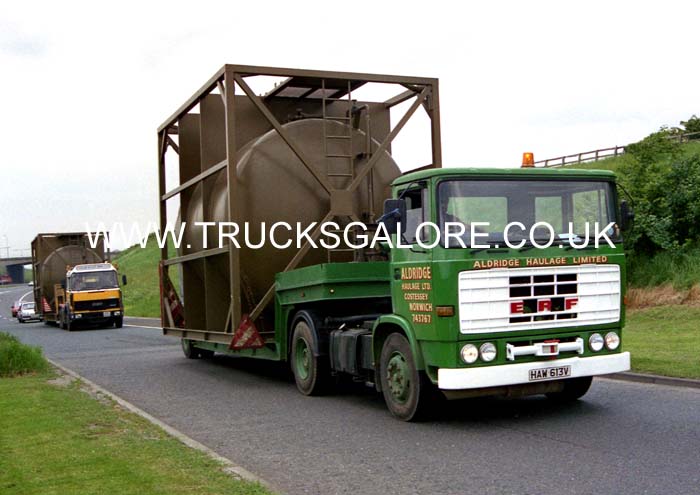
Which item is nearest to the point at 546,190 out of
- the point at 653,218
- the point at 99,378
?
the point at 99,378

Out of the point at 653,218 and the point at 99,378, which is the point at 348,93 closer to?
the point at 99,378

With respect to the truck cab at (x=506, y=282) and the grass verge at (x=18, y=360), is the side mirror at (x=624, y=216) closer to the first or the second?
the truck cab at (x=506, y=282)

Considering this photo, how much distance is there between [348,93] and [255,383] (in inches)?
186

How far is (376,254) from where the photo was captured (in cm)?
1195

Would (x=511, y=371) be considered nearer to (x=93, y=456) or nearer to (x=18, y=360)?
(x=93, y=456)

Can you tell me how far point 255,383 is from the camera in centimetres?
1367

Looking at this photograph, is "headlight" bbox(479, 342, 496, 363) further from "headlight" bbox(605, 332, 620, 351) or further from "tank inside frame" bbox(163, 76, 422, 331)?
"tank inside frame" bbox(163, 76, 422, 331)

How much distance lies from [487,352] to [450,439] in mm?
929

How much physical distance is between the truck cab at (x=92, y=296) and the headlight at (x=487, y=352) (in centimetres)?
2882

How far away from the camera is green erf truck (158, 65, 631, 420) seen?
344 inches

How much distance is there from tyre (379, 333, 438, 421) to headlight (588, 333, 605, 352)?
1703 millimetres

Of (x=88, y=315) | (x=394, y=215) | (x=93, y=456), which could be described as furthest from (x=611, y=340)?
(x=88, y=315)

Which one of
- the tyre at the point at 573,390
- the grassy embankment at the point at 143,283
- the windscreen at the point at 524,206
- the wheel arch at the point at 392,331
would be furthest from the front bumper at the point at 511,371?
the grassy embankment at the point at 143,283

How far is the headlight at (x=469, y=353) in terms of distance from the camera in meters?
8.61
